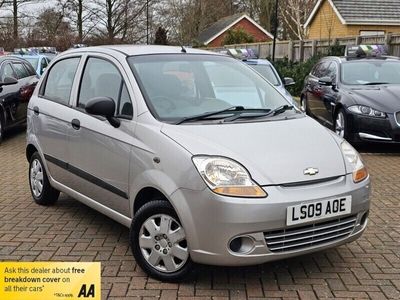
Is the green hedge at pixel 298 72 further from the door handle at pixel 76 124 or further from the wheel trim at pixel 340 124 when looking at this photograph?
the door handle at pixel 76 124

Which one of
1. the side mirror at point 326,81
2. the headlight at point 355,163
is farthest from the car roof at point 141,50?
the side mirror at point 326,81

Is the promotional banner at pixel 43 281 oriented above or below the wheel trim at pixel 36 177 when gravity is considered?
above

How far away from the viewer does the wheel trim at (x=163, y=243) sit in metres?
3.77

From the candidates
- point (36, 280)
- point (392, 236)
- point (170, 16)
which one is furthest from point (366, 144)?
point (170, 16)

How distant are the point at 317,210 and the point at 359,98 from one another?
5.85 meters

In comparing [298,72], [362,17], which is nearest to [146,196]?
[298,72]

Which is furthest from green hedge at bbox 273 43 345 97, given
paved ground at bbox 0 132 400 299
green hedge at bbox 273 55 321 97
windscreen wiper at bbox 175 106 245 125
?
windscreen wiper at bbox 175 106 245 125

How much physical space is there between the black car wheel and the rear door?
17.1 feet

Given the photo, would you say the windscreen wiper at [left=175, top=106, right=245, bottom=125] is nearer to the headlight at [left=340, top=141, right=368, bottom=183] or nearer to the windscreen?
the windscreen

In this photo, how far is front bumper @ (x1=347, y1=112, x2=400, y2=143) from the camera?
8.62 meters

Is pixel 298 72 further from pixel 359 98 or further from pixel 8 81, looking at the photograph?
pixel 8 81

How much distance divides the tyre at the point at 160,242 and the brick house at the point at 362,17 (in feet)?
89.8

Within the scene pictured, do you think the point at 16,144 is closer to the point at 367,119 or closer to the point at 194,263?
the point at 367,119

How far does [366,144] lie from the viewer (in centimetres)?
984
